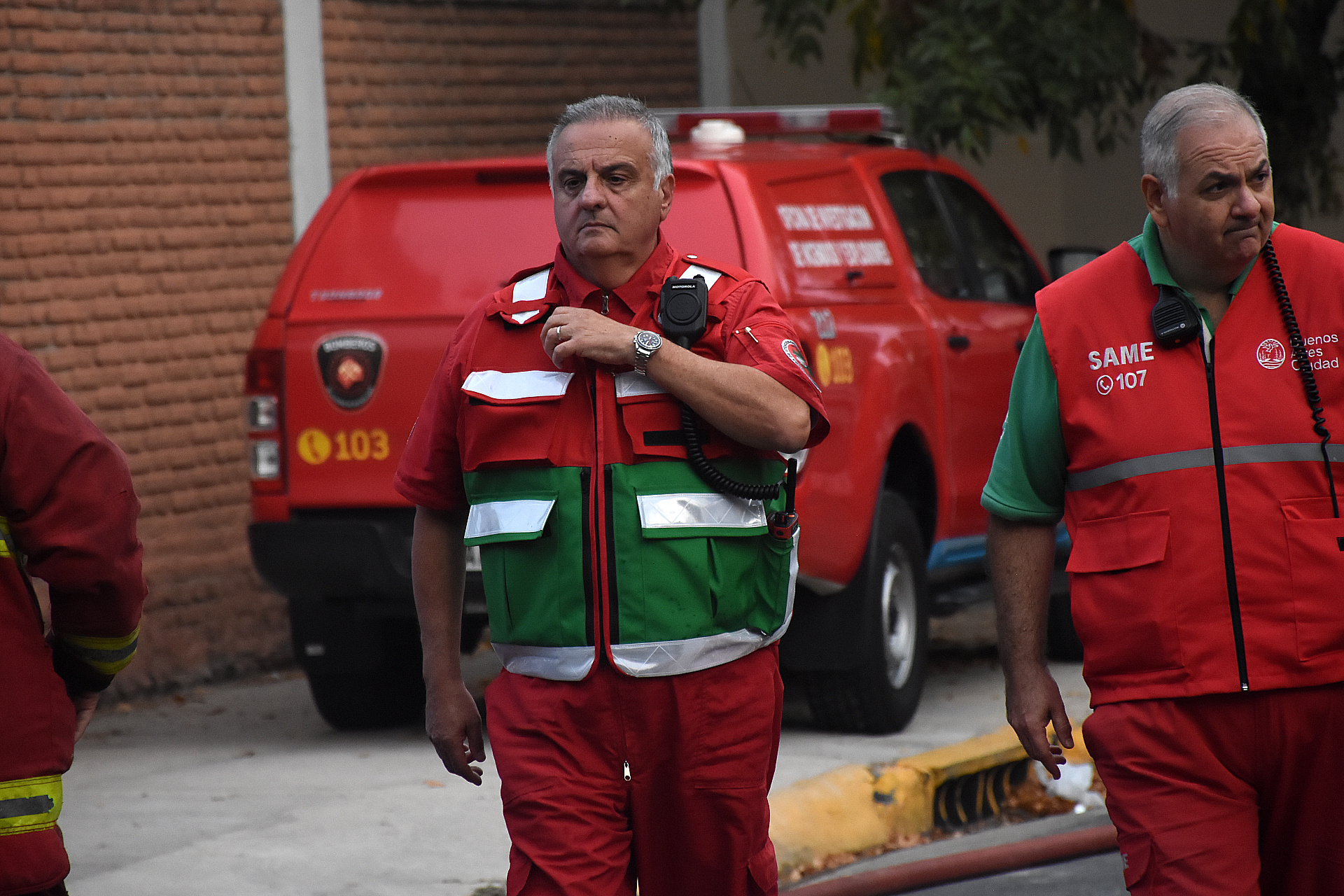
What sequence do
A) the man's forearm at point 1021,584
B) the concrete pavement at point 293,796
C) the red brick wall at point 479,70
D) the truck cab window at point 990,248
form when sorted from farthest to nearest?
the red brick wall at point 479,70 → the truck cab window at point 990,248 → the concrete pavement at point 293,796 → the man's forearm at point 1021,584

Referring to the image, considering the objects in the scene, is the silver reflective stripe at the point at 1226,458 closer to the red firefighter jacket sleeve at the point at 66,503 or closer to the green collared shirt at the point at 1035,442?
the green collared shirt at the point at 1035,442

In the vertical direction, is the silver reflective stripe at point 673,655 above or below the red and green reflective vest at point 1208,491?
below

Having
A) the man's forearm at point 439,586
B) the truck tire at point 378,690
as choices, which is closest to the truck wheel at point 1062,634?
the truck tire at point 378,690

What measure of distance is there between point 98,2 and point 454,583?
5.65 meters

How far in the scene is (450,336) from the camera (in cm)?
644

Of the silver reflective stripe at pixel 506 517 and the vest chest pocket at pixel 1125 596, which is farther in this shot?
the silver reflective stripe at pixel 506 517

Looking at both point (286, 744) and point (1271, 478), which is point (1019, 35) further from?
point (1271, 478)

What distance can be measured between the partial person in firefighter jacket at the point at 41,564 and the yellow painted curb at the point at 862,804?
296 cm

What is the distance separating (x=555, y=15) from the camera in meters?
10.8

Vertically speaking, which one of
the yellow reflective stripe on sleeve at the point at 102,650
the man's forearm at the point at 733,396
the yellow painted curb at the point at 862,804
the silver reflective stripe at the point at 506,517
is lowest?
the yellow painted curb at the point at 862,804

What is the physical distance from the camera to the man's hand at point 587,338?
327 centimetres

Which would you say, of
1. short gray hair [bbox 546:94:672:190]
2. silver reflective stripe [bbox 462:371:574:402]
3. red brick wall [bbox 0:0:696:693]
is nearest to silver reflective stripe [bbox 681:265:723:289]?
short gray hair [bbox 546:94:672:190]

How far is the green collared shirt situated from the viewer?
3381 mm

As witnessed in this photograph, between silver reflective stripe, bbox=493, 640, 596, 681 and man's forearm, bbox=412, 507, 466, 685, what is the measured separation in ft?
0.57
